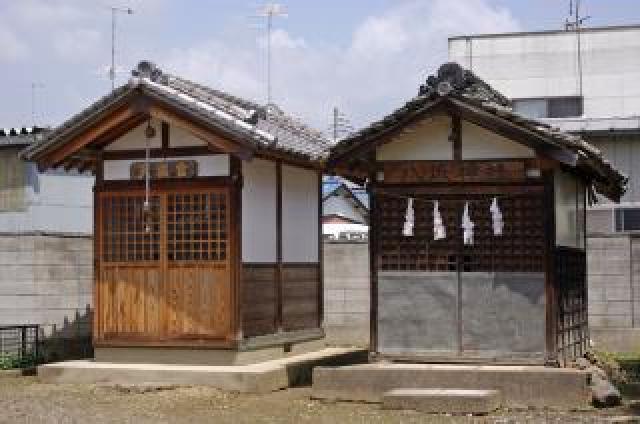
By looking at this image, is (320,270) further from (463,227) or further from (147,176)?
(463,227)

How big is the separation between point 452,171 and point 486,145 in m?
0.66

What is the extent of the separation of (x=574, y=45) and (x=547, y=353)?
24.9 meters

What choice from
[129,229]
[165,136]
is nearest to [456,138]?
[165,136]

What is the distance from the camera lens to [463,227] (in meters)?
15.0

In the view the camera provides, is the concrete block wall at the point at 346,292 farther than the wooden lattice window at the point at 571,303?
Yes

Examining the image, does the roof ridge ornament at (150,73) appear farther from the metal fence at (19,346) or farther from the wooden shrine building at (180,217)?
the metal fence at (19,346)

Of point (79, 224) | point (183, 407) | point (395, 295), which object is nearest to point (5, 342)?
point (79, 224)

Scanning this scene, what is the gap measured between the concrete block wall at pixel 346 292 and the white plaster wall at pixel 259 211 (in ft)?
12.7

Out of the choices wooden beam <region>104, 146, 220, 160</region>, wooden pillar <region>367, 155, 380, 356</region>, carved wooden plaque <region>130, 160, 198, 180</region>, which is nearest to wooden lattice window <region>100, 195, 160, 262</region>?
carved wooden plaque <region>130, 160, 198, 180</region>

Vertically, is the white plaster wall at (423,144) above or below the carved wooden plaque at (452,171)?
above

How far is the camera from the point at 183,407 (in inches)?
573

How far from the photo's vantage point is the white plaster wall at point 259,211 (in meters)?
17.1

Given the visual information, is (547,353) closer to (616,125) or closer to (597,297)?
(597,297)

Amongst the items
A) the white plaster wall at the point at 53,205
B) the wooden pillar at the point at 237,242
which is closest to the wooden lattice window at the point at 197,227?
the wooden pillar at the point at 237,242
